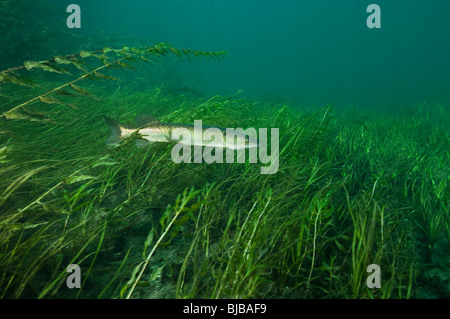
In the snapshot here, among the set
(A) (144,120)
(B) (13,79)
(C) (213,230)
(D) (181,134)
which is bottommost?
(C) (213,230)

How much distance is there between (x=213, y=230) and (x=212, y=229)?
0.02 metres

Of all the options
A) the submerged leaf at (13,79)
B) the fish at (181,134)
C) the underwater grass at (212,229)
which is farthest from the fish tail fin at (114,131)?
the submerged leaf at (13,79)

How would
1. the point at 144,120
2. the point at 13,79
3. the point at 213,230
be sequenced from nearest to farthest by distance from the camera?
the point at 13,79 < the point at 213,230 < the point at 144,120

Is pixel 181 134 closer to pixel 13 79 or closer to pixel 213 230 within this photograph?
pixel 213 230

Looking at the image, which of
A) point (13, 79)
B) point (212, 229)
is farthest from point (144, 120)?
point (212, 229)

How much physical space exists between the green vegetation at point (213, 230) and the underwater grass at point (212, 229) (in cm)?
1

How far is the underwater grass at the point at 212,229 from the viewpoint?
1.53 metres

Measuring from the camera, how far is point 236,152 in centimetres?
363

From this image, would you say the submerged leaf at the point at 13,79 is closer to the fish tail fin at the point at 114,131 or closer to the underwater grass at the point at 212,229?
the underwater grass at the point at 212,229

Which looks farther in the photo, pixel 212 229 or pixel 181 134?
pixel 181 134

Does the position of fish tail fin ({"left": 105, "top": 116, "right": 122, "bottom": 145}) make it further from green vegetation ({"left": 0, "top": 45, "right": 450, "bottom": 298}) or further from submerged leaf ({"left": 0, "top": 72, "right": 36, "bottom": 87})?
submerged leaf ({"left": 0, "top": 72, "right": 36, "bottom": 87})

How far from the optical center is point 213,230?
2271mm
